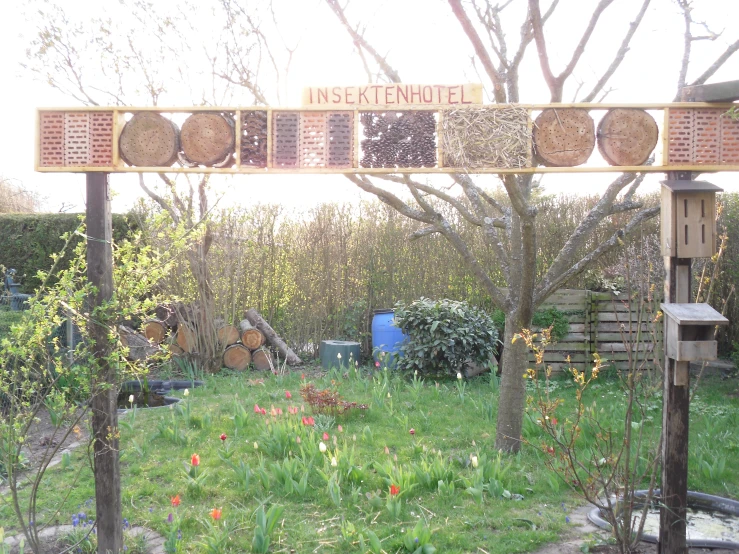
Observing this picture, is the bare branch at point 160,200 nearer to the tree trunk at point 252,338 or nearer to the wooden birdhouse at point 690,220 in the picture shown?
the tree trunk at point 252,338

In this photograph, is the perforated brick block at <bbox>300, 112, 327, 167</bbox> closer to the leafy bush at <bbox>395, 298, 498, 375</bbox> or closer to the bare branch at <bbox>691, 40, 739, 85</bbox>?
the bare branch at <bbox>691, 40, 739, 85</bbox>

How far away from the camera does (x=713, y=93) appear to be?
337 cm

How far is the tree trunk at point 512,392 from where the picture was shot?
193 inches

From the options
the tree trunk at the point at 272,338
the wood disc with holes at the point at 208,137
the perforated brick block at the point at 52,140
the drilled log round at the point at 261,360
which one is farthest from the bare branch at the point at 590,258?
the tree trunk at the point at 272,338

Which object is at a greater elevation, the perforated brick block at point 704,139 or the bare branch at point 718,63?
the bare branch at point 718,63

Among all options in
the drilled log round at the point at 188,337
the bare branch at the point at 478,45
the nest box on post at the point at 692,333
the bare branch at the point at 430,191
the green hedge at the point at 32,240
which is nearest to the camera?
the nest box on post at the point at 692,333

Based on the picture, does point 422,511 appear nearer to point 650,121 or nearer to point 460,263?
point 650,121

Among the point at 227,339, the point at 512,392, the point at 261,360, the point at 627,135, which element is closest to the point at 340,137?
the point at 627,135

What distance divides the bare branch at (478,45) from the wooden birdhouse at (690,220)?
1200mm

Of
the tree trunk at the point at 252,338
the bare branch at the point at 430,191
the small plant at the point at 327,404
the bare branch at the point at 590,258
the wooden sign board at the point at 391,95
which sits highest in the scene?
the wooden sign board at the point at 391,95

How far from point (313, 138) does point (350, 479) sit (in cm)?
215

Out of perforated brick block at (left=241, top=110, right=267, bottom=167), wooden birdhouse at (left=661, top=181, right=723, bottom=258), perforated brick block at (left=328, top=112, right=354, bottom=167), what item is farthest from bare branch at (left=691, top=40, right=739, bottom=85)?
perforated brick block at (left=241, top=110, right=267, bottom=167)

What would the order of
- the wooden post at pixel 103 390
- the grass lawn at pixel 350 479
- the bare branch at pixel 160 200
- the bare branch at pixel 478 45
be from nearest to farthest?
the wooden post at pixel 103 390 → the grass lawn at pixel 350 479 → the bare branch at pixel 478 45 → the bare branch at pixel 160 200

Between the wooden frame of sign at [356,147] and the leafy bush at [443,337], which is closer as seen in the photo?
the wooden frame of sign at [356,147]
